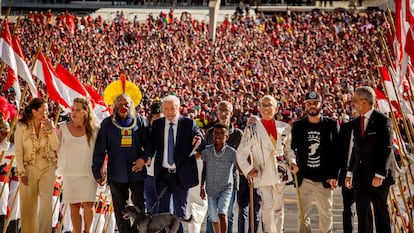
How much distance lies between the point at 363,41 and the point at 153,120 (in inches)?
1211

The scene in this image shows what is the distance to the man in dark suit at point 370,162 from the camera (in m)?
10.8

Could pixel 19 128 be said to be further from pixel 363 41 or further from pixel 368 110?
pixel 363 41

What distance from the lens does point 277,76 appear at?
3259 cm

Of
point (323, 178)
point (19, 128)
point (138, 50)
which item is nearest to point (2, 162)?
point (19, 128)

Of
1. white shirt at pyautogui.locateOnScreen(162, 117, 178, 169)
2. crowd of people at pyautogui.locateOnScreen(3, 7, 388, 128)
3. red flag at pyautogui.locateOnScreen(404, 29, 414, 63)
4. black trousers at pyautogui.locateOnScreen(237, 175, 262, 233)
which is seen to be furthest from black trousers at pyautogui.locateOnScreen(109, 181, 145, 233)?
crowd of people at pyautogui.locateOnScreen(3, 7, 388, 128)

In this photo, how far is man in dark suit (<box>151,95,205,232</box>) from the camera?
37.0ft

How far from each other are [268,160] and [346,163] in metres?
0.95

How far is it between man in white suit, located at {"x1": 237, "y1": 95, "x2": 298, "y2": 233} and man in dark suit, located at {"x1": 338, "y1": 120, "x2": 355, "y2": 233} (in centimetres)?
61

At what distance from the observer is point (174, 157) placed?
11281 mm

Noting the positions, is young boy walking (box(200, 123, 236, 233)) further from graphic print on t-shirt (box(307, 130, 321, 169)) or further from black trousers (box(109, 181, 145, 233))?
black trousers (box(109, 181, 145, 233))

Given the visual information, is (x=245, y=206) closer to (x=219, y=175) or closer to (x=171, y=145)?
(x=219, y=175)

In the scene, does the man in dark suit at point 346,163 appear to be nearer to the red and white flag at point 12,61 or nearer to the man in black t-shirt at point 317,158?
the man in black t-shirt at point 317,158

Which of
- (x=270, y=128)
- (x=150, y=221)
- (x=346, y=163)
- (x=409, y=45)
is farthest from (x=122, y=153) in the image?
(x=409, y=45)

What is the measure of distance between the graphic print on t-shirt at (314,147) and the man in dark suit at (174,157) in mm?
1352
